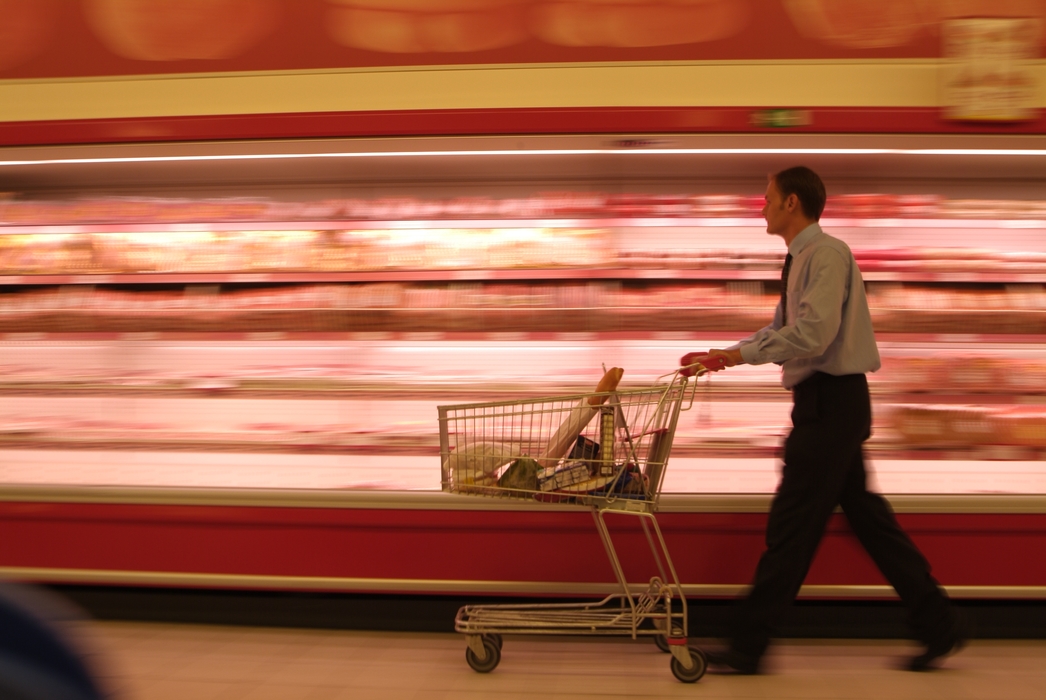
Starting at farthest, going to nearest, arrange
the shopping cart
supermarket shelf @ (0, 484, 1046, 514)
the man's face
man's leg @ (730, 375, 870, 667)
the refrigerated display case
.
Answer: the refrigerated display case → supermarket shelf @ (0, 484, 1046, 514) → the man's face → man's leg @ (730, 375, 870, 667) → the shopping cart

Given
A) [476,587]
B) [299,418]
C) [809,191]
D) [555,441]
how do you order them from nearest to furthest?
[555,441]
[809,191]
[476,587]
[299,418]

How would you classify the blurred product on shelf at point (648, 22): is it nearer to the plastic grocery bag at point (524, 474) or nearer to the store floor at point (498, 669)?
the plastic grocery bag at point (524, 474)

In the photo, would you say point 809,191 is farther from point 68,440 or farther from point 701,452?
point 68,440

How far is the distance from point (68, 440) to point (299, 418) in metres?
1.03

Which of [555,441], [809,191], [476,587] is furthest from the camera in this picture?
[476,587]

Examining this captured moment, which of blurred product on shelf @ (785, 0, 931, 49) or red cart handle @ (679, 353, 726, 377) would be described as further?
blurred product on shelf @ (785, 0, 931, 49)

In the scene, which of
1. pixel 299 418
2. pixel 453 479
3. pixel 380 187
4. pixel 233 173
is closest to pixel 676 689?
pixel 453 479

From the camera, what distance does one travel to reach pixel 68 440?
329cm

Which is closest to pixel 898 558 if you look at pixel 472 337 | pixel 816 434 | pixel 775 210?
pixel 816 434

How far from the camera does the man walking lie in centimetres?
236

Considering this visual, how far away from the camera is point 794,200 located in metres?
2.52

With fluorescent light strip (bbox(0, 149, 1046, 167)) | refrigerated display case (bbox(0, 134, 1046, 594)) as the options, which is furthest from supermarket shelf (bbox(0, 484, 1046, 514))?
fluorescent light strip (bbox(0, 149, 1046, 167))

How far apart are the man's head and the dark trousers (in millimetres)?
532

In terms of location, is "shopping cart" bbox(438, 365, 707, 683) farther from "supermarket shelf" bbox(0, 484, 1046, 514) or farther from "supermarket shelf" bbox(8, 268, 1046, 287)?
"supermarket shelf" bbox(8, 268, 1046, 287)
